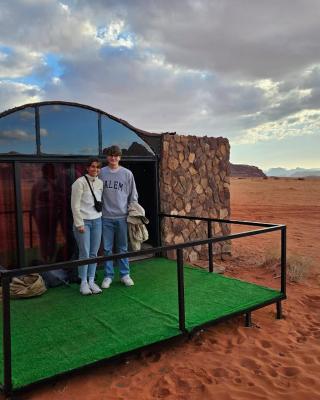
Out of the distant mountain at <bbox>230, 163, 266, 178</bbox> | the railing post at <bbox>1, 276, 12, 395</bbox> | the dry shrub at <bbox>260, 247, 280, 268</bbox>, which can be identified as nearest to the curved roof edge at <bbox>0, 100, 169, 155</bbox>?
the railing post at <bbox>1, 276, 12, 395</bbox>

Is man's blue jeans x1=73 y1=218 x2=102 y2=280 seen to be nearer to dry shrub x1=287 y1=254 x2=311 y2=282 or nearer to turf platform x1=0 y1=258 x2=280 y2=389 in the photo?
turf platform x1=0 y1=258 x2=280 y2=389

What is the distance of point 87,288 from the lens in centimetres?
529

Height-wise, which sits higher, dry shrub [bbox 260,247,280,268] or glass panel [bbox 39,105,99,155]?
glass panel [bbox 39,105,99,155]

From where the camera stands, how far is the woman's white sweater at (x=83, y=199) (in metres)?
5.01

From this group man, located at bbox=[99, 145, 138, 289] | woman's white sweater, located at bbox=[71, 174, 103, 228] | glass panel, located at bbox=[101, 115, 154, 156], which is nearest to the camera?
woman's white sweater, located at bbox=[71, 174, 103, 228]

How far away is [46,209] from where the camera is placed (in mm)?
6234

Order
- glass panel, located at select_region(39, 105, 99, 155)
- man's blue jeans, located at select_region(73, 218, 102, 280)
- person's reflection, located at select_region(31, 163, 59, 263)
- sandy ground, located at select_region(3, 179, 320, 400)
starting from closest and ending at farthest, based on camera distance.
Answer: sandy ground, located at select_region(3, 179, 320, 400)
man's blue jeans, located at select_region(73, 218, 102, 280)
glass panel, located at select_region(39, 105, 99, 155)
person's reflection, located at select_region(31, 163, 59, 263)

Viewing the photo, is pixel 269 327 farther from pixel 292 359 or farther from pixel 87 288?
pixel 87 288

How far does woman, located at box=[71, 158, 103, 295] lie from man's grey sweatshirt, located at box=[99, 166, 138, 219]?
0.14m

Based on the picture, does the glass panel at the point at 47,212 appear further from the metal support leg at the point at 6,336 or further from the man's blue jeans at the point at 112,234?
the metal support leg at the point at 6,336

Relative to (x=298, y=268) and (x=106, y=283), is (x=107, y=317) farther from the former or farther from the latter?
(x=298, y=268)

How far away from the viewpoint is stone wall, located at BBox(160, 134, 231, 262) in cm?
778

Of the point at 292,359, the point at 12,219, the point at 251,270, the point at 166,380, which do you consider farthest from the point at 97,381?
the point at 251,270

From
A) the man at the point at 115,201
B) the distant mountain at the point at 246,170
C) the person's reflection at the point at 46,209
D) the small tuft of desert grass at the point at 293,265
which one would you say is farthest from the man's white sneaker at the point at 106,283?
the distant mountain at the point at 246,170
